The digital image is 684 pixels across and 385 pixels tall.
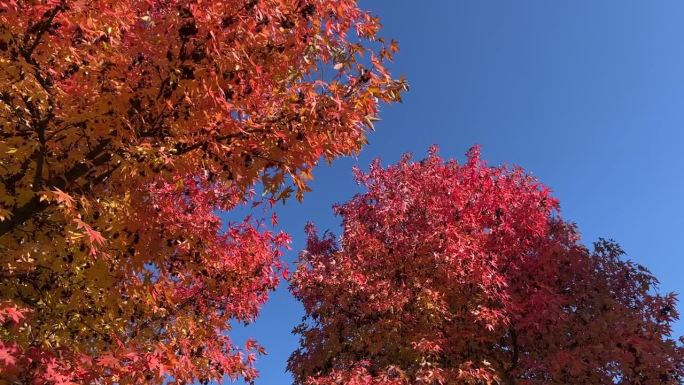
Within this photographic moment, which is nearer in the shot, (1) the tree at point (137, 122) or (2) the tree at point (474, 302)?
(1) the tree at point (137, 122)

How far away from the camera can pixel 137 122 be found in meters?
4.95

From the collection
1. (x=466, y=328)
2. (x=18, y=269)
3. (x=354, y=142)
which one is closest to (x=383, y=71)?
(x=354, y=142)

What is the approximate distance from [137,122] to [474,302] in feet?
30.6

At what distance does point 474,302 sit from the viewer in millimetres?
11820

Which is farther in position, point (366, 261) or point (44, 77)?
point (366, 261)

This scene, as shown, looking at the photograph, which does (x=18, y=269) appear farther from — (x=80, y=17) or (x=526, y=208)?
(x=526, y=208)

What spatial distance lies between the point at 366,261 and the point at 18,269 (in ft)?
27.9

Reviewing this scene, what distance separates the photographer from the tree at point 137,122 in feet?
15.5

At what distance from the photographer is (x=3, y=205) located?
219 inches

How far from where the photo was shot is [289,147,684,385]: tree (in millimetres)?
10430

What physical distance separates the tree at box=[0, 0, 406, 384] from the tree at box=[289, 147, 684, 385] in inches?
234

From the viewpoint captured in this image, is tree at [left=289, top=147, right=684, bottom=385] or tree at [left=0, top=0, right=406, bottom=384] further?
tree at [left=289, top=147, right=684, bottom=385]

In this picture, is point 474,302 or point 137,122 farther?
point 474,302

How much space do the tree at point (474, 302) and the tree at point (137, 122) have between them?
19.5 ft
